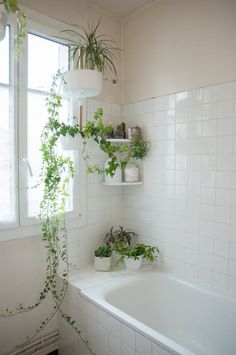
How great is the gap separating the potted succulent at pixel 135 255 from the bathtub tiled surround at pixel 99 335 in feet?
1.54

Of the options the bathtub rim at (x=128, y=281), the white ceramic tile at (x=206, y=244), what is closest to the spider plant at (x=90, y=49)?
the white ceramic tile at (x=206, y=244)

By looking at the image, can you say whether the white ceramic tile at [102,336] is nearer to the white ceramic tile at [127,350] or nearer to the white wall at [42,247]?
the white ceramic tile at [127,350]

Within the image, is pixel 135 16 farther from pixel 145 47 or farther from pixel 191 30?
pixel 191 30

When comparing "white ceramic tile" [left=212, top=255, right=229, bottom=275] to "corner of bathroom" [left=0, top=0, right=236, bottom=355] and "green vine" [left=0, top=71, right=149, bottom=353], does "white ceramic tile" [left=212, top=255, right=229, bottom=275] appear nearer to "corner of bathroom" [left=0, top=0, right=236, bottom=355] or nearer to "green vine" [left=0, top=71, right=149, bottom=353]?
"corner of bathroom" [left=0, top=0, right=236, bottom=355]

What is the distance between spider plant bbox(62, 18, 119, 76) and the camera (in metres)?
1.93

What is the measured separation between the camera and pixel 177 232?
2.05 m

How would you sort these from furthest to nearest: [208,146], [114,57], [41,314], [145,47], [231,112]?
[114,57], [145,47], [41,314], [208,146], [231,112]

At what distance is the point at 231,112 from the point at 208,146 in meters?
0.26

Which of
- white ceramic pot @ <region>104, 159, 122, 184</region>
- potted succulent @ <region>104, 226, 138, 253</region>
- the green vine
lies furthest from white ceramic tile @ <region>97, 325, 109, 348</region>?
white ceramic pot @ <region>104, 159, 122, 184</region>

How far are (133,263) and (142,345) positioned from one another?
2.55 feet

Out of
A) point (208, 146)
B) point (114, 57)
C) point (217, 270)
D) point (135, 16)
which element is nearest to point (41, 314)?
point (217, 270)

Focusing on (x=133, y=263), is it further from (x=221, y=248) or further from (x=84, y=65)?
(x=84, y=65)

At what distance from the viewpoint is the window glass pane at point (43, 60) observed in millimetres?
1903

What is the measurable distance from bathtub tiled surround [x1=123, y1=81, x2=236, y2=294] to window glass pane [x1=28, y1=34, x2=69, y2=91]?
69cm
